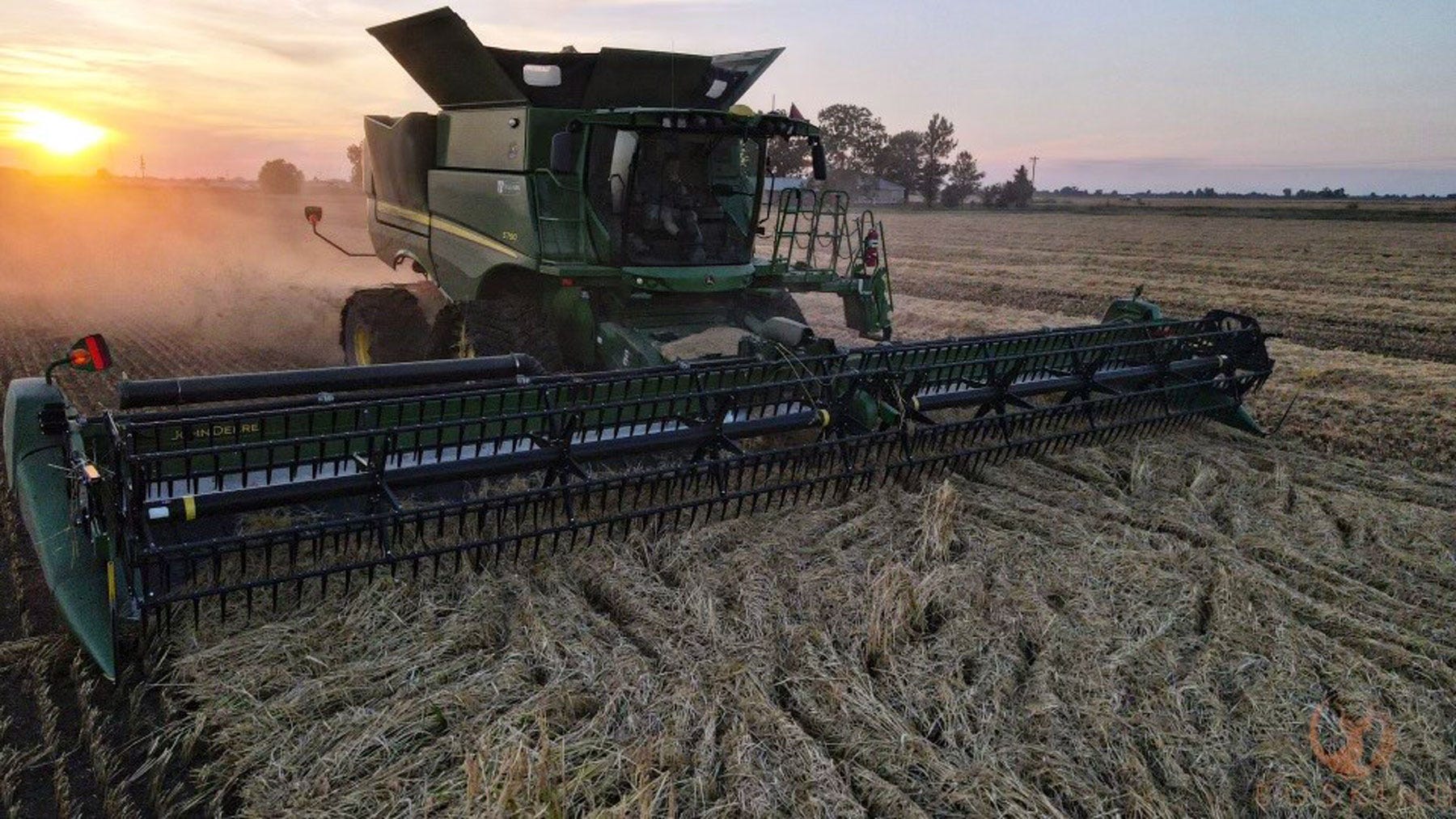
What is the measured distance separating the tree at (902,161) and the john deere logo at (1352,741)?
64.7 meters

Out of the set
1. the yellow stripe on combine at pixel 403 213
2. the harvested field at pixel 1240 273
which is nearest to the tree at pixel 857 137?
the harvested field at pixel 1240 273

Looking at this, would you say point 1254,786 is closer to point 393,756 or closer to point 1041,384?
point 393,756

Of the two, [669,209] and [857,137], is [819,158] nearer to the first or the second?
[669,209]

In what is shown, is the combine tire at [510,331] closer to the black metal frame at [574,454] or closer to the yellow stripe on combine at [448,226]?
the yellow stripe on combine at [448,226]

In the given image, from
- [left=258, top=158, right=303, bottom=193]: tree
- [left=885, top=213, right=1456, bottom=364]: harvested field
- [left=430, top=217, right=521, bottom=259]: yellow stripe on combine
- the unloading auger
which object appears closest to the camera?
the unloading auger

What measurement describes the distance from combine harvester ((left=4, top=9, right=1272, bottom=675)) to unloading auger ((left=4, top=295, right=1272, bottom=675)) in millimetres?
17

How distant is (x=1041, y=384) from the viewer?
18.1 feet

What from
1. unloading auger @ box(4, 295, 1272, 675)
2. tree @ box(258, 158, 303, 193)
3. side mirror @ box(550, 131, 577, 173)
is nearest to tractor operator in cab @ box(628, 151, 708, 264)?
side mirror @ box(550, 131, 577, 173)

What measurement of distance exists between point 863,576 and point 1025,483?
5.68ft

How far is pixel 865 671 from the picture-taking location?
316 cm

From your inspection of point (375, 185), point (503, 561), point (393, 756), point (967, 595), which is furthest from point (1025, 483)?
point (375, 185)

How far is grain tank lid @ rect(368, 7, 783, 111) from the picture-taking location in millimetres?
6285

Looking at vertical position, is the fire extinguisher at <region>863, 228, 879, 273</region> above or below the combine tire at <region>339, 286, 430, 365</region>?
above

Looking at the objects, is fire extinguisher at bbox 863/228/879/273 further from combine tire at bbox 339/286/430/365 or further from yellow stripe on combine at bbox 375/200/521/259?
combine tire at bbox 339/286/430/365
